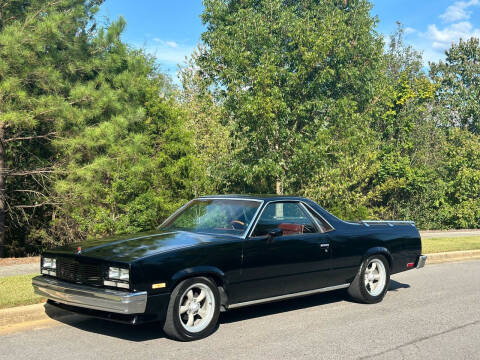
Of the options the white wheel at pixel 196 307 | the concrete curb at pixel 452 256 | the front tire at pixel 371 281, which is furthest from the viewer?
the concrete curb at pixel 452 256

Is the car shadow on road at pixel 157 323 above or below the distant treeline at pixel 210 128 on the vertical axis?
below

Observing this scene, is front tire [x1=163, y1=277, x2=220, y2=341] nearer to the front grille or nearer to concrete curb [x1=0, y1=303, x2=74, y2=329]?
the front grille

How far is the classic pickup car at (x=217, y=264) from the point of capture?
559cm

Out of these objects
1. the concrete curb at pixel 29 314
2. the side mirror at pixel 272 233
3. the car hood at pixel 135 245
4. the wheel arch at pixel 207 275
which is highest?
the side mirror at pixel 272 233

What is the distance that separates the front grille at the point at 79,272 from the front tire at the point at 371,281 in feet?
12.1

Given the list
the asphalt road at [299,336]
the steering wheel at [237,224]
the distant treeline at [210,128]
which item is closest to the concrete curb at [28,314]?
the asphalt road at [299,336]

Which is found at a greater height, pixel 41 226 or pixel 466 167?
pixel 466 167

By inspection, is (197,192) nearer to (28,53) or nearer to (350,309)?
(28,53)

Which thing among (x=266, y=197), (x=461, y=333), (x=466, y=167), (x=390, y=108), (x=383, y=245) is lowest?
(x=461, y=333)

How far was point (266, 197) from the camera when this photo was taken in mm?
7270

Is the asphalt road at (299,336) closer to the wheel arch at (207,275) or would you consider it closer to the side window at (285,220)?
the wheel arch at (207,275)

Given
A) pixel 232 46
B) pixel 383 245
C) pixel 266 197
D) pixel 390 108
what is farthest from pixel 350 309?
pixel 390 108

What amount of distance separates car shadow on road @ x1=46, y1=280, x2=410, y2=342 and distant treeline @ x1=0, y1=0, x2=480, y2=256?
23.5 feet

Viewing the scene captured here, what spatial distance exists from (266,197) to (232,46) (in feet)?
49.9
